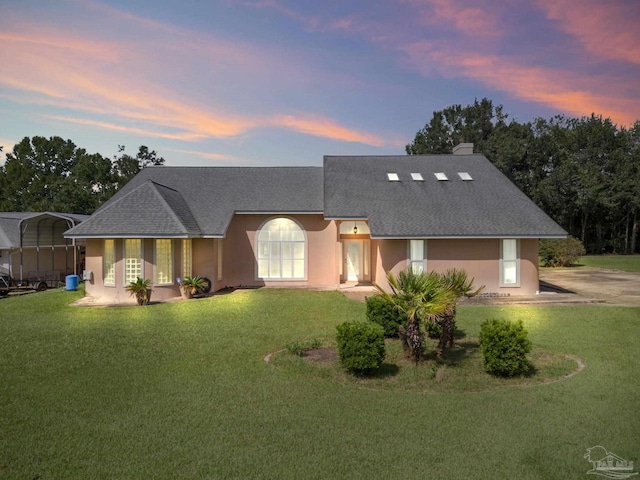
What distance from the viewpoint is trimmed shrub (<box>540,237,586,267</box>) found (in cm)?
3553

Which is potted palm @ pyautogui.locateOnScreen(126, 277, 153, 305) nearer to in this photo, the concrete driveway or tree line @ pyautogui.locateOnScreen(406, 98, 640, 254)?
the concrete driveway

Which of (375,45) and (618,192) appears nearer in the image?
(375,45)

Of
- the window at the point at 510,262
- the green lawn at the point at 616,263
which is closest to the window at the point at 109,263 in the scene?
the window at the point at 510,262

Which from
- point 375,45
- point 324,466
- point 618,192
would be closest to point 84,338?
point 324,466

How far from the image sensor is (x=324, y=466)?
18.6 ft

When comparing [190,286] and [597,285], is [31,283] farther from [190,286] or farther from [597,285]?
[597,285]

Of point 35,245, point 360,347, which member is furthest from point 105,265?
point 360,347

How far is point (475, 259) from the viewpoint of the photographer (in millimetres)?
20453

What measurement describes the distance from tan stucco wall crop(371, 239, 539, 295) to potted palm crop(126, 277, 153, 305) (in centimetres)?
1016

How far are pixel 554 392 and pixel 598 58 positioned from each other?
17309 mm

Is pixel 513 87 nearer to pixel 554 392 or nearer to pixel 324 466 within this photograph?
pixel 554 392

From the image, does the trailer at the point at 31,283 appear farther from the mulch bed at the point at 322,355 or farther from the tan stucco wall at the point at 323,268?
the mulch bed at the point at 322,355

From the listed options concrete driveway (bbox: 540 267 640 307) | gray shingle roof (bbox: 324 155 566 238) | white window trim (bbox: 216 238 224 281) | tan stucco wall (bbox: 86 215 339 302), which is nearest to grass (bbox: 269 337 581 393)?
gray shingle roof (bbox: 324 155 566 238)

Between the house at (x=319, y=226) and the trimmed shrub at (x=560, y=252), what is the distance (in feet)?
45.4
